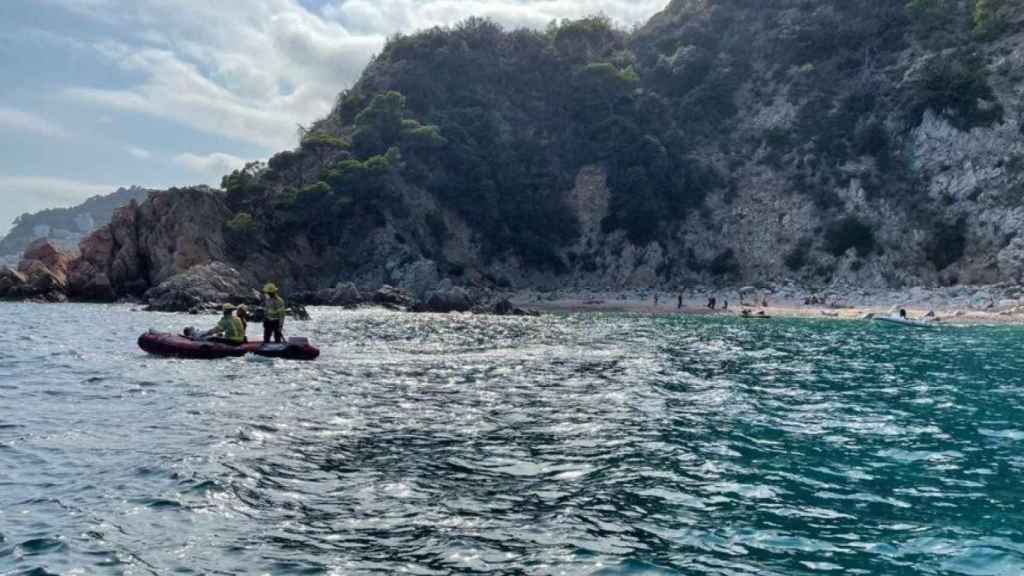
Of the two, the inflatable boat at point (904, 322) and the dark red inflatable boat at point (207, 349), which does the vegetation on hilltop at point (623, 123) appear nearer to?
the inflatable boat at point (904, 322)

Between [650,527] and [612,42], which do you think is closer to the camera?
[650,527]

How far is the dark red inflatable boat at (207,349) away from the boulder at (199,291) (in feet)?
86.2

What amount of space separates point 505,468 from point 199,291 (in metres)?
46.7

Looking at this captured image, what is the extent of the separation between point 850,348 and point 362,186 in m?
55.1

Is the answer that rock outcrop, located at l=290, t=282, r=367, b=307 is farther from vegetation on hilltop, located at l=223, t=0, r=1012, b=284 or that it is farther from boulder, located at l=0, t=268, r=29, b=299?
boulder, located at l=0, t=268, r=29, b=299

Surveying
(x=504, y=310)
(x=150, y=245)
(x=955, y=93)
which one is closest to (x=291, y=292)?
(x=150, y=245)

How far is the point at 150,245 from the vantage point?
67188 millimetres

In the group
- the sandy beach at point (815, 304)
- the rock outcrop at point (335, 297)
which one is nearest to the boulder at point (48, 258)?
the rock outcrop at point (335, 297)

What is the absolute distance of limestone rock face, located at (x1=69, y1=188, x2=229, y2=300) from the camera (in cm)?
6619

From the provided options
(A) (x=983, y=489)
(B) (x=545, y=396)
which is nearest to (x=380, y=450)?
(B) (x=545, y=396)

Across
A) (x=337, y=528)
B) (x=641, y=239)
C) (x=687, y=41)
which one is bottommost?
(x=337, y=528)

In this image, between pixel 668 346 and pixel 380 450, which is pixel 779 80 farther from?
pixel 380 450

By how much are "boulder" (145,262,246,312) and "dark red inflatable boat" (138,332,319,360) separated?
26.3 metres

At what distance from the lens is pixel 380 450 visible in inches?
522
